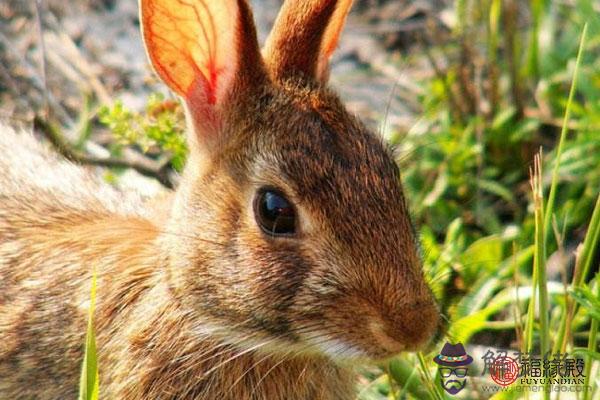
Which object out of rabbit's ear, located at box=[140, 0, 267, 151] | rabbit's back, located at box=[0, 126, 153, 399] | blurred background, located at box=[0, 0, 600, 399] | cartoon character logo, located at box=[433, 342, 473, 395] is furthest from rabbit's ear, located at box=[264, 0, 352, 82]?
cartoon character logo, located at box=[433, 342, 473, 395]

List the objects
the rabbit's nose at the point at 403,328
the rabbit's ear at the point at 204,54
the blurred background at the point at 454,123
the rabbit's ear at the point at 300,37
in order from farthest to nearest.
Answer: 1. the blurred background at the point at 454,123
2. the rabbit's ear at the point at 300,37
3. the rabbit's ear at the point at 204,54
4. the rabbit's nose at the point at 403,328

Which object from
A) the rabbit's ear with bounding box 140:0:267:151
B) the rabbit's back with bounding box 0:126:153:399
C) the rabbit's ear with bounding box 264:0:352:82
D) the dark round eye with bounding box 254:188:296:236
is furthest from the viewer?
the rabbit's back with bounding box 0:126:153:399

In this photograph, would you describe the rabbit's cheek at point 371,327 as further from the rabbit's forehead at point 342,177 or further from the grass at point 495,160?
the grass at point 495,160

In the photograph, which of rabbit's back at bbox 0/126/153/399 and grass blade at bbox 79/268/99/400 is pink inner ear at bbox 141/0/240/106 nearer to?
rabbit's back at bbox 0/126/153/399

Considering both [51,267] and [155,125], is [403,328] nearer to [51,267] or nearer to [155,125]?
[51,267]

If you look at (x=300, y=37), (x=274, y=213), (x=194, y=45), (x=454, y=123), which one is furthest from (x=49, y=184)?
(x=454, y=123)

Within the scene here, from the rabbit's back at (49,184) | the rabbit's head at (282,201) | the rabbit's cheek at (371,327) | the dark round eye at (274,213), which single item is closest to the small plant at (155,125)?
the rabbit's back at (49,184)

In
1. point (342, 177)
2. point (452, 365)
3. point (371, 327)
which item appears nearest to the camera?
point (371, 327)
